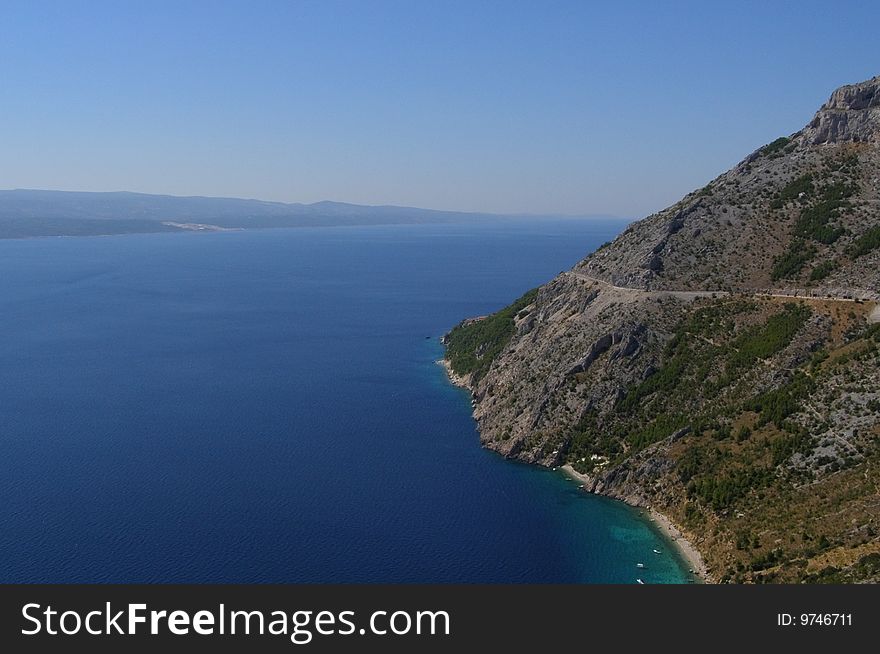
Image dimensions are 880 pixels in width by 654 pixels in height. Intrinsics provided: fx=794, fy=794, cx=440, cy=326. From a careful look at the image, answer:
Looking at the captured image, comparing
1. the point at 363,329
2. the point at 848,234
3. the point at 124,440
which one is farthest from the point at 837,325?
the point at 363,329

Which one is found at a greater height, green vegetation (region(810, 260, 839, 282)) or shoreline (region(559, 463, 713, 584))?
green vegetation (region(810, 260, 839, 282))

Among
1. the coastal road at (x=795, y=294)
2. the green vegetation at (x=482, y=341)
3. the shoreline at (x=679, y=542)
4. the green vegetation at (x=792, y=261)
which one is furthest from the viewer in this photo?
the green vegetation at (x=482, y=341)

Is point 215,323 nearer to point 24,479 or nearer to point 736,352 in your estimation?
point 24,479

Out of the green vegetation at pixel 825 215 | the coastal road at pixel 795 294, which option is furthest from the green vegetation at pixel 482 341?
the green vegetation at pixel 825 215

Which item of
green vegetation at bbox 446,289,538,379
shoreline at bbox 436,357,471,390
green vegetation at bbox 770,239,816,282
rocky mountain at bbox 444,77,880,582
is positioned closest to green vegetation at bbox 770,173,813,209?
rocky mountain at bbox 444,77,880,582

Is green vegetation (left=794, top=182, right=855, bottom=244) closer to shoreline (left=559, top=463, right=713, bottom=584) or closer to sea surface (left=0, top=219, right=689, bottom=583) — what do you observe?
shoreline (left=559, top=463, right=713, bottom=584)

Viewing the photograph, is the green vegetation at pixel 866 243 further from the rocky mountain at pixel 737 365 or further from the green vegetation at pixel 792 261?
the green vegetation at pixel 792 261

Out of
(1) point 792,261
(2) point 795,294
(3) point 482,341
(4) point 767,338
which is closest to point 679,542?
(4) point 767,338
